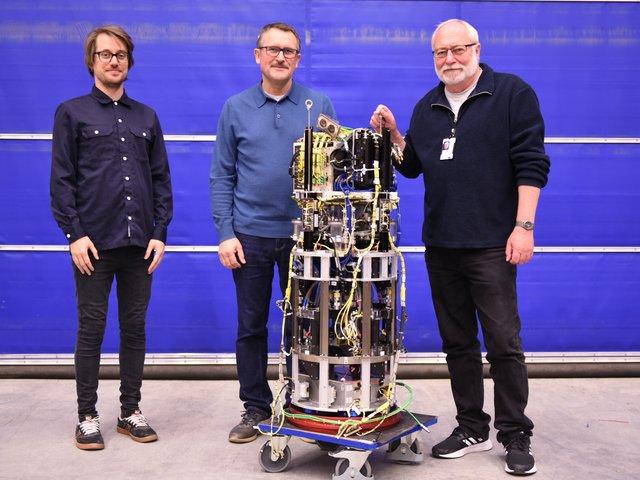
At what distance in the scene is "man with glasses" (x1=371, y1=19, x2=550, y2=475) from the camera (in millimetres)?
3342

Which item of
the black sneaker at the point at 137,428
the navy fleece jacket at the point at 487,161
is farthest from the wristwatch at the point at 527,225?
the black sneaker at the point at 137,428

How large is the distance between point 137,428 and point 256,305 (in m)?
0.77

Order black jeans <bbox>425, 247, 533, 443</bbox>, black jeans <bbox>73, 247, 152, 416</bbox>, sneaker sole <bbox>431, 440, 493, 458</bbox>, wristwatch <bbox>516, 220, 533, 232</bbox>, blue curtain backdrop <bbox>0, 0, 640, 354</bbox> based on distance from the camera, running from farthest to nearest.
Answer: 1. blue curtain backdrop <bbox>0, 0, 640, 354</bbox>
2. black jeans <bbox>73, 247, 152, 416</bbox>
3. sneaker sole <bbox>431, 440, 493, 458</bbox>
4. black jeans <bbox>425, 247, 533, 443</bbox>
5. wristwatch <bbox>516, 220, 533, 232</bbox>

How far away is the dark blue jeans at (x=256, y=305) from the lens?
376 cm

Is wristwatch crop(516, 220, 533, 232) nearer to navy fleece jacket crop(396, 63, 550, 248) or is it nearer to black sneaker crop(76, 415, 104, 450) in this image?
navy fleece jacket crop(396, 63, 550, 248)

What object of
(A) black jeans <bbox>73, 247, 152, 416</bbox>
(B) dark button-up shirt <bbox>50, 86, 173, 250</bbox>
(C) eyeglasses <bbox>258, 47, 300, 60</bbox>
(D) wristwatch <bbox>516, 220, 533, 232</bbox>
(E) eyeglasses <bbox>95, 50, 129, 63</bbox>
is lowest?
(A) black jeans <bbox>73, 247, 152, 416</bbox>

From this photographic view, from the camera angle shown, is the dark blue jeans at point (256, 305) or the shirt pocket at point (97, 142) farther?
the dark blue jeans at point (256, 305)

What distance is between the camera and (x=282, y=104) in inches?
148

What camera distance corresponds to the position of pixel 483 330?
351cm

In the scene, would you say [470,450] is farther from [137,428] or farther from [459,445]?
[137,428]

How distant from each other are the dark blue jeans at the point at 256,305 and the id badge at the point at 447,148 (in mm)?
788

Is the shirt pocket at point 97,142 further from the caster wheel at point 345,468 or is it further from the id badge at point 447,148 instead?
the caster wheel at point 345,468

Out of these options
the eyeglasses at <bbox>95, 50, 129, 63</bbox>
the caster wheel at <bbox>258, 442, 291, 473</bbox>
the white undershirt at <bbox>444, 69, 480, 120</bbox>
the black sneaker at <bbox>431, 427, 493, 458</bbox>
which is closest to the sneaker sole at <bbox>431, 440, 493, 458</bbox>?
the black sneaker at <bbox>431, 427, 493, 458</bbox>

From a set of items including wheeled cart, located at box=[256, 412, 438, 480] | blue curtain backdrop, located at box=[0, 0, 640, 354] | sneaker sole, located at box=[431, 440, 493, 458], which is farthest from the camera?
blue curtain backdrop, located at box=[0, 0, 640, 354]
